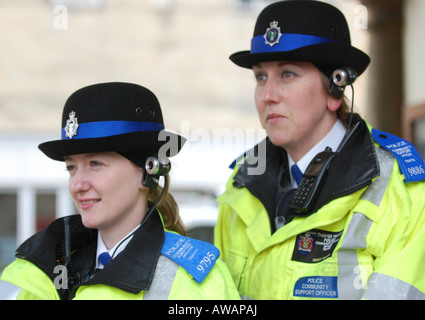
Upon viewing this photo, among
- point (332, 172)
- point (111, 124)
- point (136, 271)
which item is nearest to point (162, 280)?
point (136, 271)

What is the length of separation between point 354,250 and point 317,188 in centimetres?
36

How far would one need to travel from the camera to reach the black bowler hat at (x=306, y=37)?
109 inches

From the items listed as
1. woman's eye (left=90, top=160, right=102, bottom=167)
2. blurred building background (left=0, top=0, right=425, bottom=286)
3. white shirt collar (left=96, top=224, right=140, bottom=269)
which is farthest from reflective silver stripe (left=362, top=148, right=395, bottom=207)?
blurred building background (left=0, top=0, right=425, bottom=286)

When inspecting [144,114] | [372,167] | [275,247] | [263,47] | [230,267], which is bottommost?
[230,267]

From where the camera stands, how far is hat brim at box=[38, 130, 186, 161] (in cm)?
236

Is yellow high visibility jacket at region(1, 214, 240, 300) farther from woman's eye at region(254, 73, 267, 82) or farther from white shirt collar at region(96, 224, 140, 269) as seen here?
woman's eye at region(254, 73, 267, 82)

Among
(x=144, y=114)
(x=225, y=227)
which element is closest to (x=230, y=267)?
(x=225, y=227)

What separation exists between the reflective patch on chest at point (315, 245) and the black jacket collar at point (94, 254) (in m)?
0.63

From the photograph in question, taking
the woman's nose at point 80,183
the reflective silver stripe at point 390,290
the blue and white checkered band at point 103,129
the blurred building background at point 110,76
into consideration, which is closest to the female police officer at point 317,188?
the reflective silver stripe at point 390,290

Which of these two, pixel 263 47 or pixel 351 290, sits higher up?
pixel 263 47

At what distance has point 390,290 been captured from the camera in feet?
7.49
